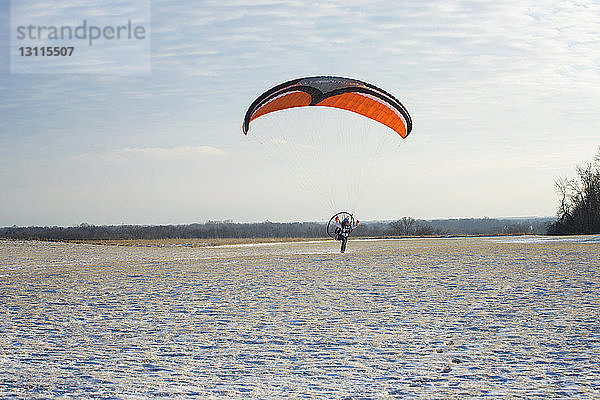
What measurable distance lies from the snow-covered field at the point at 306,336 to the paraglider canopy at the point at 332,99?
5.79 metres

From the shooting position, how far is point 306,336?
433 inches

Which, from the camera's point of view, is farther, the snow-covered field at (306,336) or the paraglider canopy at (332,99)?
the paraglider canopy at (332,99)

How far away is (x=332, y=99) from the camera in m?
21.3

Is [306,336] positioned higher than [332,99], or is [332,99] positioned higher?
[332,99]

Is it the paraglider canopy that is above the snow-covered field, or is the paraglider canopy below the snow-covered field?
above

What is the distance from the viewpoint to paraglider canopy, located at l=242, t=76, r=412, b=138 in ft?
67.6

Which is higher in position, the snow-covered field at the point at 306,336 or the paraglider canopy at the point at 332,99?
the paraglider canopy at the point at 332,99

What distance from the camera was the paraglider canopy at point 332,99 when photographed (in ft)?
67.6

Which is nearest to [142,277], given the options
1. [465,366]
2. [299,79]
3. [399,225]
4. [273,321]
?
[299,79]

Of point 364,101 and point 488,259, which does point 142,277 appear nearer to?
point 364,101

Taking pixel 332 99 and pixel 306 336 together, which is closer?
pixel 306 336

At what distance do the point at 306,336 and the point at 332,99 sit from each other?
11.8 m

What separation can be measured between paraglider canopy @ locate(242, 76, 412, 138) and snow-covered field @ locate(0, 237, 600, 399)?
5.79 meters

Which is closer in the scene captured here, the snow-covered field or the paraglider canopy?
the snow-covered field
